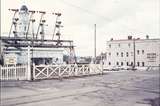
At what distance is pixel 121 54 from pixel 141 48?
6195 millimetres

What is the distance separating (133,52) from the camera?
8881 centimetres

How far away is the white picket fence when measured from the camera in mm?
25953

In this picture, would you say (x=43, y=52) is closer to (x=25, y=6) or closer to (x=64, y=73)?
(x=25, y=6)

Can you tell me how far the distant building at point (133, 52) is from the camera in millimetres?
86438

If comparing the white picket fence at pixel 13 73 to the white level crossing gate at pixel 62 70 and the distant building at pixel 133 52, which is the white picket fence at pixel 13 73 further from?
the distant building at pixel 133 52

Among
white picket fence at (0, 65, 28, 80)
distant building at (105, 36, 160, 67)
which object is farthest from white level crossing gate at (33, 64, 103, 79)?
distant building at (105, 36, 160, 67)

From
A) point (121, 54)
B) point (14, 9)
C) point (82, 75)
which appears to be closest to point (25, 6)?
point (14, 9)

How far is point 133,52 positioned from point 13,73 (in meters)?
65.6

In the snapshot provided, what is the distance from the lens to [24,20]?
205ft

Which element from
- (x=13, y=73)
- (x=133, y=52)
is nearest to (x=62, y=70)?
(x=13, y=73)

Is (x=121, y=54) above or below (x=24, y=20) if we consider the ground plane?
below

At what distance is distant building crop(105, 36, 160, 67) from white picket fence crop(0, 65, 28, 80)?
59481mm

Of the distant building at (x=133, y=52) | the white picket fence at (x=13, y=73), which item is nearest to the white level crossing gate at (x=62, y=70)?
the white picket fence at (x=13, y=73)

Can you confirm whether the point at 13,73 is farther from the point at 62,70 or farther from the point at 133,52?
the point at 133,52
